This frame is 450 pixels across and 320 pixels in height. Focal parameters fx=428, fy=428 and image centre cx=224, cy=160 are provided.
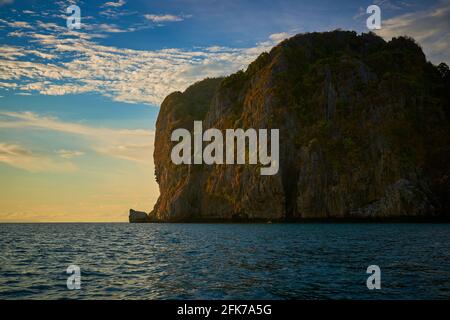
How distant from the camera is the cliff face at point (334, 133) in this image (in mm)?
107188

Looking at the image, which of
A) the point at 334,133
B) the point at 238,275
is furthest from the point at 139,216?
A: the point at 238,275

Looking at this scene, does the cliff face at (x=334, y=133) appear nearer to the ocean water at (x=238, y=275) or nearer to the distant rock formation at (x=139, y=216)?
the distant rock formation at (x=139, y=216)

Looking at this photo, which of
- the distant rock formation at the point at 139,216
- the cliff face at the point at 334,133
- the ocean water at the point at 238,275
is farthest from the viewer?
the distant rock formation at the point at 139,216

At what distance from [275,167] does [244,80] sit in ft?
160

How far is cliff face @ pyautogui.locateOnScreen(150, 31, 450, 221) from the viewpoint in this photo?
352ft

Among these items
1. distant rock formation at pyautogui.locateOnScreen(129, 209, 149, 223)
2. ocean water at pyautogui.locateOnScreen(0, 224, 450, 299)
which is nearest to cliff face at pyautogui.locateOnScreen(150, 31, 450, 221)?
distant rock formation at pyautogui.locateOnScreen(129, 209, 149, 223)

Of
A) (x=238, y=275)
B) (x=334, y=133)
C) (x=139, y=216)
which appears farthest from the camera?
(x=139, y=216)

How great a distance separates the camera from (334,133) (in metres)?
120

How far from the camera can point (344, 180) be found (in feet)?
363

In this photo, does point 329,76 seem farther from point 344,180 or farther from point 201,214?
point 201,214

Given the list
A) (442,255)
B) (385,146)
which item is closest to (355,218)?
(385,146)

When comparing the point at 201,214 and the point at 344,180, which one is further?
the point at 201,214

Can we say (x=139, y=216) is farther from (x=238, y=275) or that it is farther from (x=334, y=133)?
(x=238, y=275)

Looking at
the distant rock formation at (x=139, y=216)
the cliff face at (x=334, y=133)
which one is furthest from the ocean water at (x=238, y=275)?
the distant rock formation at (x=139, y=216)
